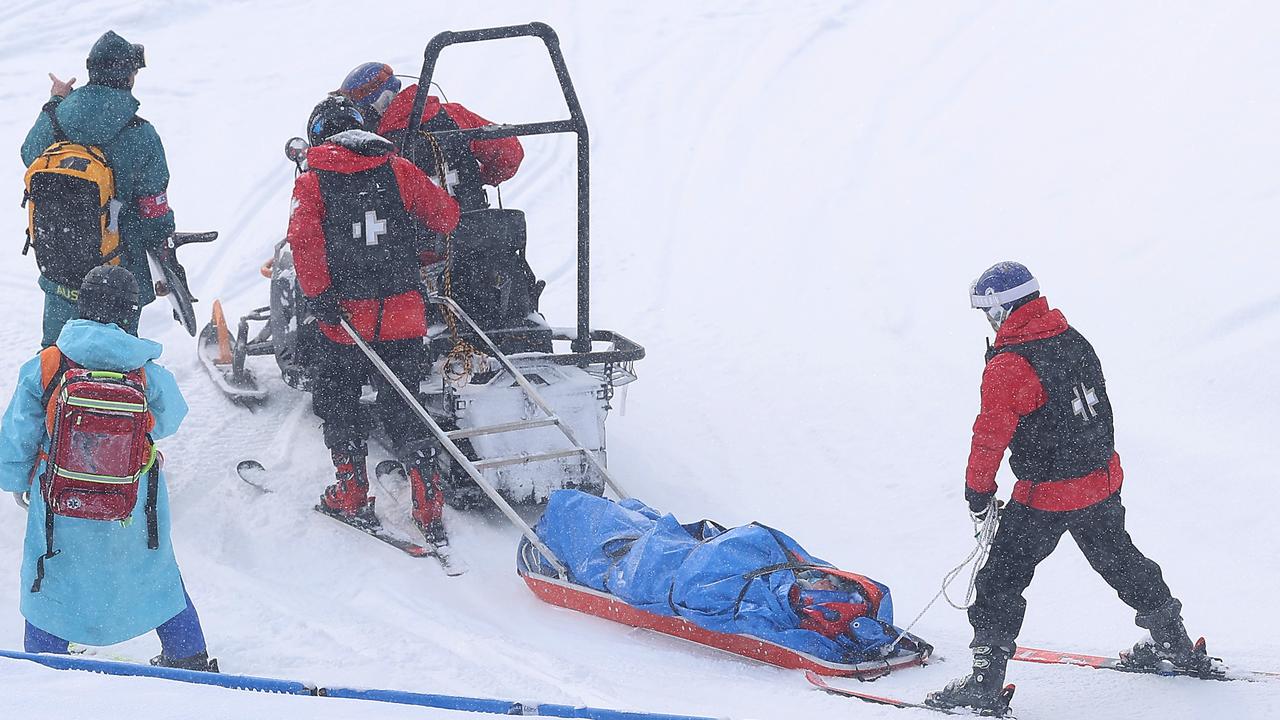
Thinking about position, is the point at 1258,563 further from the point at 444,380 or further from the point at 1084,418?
the point at 444,380

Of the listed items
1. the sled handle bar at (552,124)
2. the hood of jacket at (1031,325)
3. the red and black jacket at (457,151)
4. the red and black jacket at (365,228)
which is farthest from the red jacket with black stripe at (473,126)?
the hood of jacket at (1031,325)

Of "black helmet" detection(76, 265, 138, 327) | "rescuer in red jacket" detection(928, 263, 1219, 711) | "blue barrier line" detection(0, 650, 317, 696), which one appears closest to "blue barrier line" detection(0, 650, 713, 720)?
"blue barrier line" detection(0, 650, 317, 696)

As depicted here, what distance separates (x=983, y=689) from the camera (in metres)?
3.66

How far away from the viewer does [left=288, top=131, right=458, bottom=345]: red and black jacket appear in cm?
495

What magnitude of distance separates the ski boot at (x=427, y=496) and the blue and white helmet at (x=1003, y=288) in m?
2.46

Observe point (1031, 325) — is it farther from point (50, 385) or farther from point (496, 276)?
point (496, 276)

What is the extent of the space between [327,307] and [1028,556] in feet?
9.34

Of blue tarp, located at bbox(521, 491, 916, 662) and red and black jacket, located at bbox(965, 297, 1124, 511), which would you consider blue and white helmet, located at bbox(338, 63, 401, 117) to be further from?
red and black jacket, located at bbox(965, 297, 1124, 511)

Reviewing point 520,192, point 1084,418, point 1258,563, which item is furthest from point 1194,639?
point 520,192

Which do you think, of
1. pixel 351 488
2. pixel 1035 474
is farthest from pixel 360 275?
pixel 1035 474

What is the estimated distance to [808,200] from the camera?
400 inches

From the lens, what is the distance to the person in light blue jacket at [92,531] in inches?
134

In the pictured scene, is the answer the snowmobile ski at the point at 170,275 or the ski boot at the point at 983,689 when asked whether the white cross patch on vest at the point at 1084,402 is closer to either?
the ski boot at the point at 983,689

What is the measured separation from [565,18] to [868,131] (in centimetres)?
450
